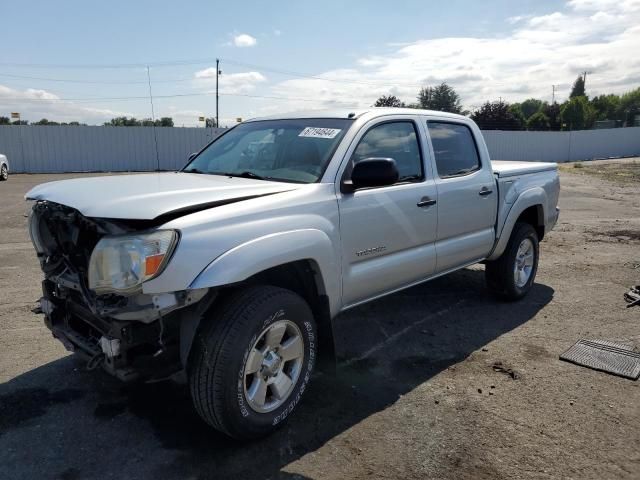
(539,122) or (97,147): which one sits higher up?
(539,122)

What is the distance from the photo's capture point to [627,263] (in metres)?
7.45

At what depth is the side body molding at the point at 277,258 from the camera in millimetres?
2652

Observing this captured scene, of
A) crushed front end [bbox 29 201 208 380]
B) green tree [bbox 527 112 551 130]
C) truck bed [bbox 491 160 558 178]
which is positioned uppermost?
green tree [bbox 527 112 551 130]

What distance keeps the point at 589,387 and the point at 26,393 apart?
4051mm

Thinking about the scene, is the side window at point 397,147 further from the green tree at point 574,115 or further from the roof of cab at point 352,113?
the green tree at point 574,115

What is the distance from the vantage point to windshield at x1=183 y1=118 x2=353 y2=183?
3.63 m

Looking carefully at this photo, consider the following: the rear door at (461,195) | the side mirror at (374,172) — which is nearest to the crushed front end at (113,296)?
the side mirror at (374,172)

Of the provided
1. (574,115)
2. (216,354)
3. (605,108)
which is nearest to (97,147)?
(216,354)

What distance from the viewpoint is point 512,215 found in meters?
5.35

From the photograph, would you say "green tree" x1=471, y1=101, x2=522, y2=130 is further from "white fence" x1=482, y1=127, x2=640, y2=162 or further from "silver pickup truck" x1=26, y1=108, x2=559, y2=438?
"silver pickup truck" x1=26, y1=108, x2=559, y2=438

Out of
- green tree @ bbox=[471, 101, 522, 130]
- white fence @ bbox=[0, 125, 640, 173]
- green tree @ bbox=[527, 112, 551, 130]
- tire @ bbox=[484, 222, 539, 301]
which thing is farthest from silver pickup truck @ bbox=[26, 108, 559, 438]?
green tree @ bbox=[527, 112, 551, 130]

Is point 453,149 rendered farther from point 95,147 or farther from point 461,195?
point 95,147

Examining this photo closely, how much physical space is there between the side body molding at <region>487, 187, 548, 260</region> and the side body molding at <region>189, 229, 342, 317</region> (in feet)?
8.02

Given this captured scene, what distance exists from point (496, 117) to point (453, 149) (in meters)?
58.3
